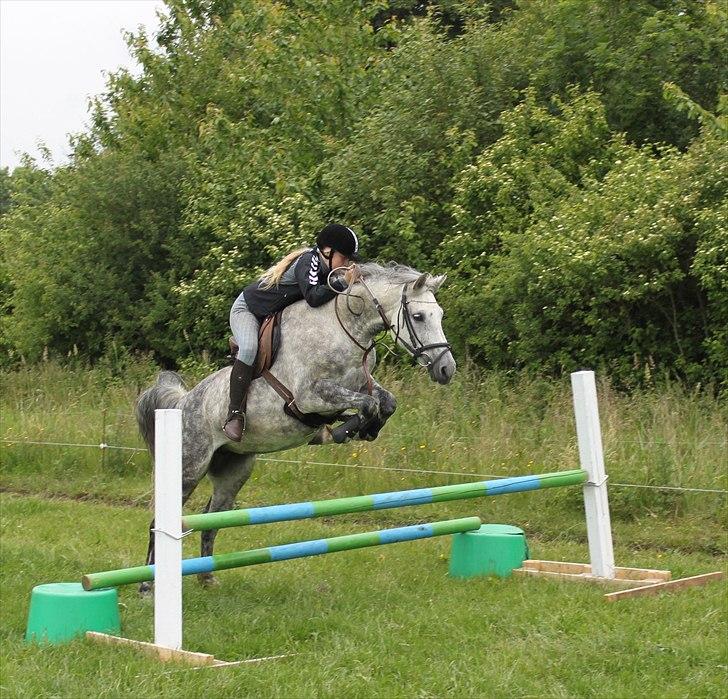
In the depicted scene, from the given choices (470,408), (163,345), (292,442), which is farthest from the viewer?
(163,345)

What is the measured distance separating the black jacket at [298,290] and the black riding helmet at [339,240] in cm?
10

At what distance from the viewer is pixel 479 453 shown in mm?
10117

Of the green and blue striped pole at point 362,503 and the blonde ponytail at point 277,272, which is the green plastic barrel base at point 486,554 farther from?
the blonde ponytail at point 277,272

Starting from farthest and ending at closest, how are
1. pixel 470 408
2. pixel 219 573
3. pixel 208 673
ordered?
1. pixel 470 408
2. pixel 219 573
3. pixel 208 673

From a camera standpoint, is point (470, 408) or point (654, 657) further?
point (470, 408)

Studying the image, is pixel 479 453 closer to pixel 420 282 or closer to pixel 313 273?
pixel 313 273

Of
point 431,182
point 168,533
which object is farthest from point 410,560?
point 431,182

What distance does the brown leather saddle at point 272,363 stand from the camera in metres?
6.53

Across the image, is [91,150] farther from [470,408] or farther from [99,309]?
[470,408]

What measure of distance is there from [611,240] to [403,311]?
6286 millimetres

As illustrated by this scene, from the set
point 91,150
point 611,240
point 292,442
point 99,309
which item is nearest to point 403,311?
point 292,442

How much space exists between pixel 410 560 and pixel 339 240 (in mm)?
2574

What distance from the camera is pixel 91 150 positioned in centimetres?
2031

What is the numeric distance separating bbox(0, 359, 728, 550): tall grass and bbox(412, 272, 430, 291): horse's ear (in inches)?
129
